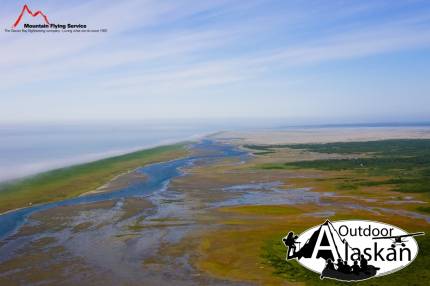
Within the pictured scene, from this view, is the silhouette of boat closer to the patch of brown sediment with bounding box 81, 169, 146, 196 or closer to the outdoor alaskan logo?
the outdoor alaskan logo

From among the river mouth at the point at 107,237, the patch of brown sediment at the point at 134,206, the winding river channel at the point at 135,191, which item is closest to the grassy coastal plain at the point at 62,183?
the winding river channel at the point at 135,191

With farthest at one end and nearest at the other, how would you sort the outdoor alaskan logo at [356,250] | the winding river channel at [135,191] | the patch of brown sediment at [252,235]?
the winding river channel at [135,191] < the patch of brown sediment at [252,235] < the outdoor alaskan logo at [356,250]

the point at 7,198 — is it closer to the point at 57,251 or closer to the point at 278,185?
the point at 57,251

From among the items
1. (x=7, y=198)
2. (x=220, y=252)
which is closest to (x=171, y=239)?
(x=220, y=252)

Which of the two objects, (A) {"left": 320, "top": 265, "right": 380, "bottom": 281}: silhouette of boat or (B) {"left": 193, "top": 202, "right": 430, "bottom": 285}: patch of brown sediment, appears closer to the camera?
(A) {"left": 320, "top": 265, "right": 380, "bottom": 281}: silhouette of boat

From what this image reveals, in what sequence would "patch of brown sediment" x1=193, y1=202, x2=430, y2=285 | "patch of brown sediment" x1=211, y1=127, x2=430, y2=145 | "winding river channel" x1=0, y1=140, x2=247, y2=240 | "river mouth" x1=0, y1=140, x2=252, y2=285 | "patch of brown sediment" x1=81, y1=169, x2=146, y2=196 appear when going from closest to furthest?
"patch of brown sediment" x1=193, y1=202, x2=430, y2=285
"river mouth" x1=0, y1=140, x2=252, y2=285
"winding river channel" x1=0, y1=140, x2=247, y2=240
"patch of brown sediment" x1=81, y1=169, x2=146, y2=196
"patch of brown sediment" x1=211, y1=127, x2=430, y2=145

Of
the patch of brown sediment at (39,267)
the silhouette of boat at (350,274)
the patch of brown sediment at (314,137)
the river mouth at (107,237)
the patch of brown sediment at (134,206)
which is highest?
the patch of brown sediment at (314,137)

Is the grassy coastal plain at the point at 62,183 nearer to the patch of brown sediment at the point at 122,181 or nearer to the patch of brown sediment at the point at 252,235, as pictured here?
the patch of brown sediment at the point at 122,181

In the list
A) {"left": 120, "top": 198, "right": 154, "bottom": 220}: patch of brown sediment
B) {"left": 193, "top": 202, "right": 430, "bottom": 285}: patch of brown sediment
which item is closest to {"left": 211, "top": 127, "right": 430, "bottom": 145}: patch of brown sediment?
{"left": 120, "top": 198, "right": 154, "bottom": 220}: patch of brown sediment

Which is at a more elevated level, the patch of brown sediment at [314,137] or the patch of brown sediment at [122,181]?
the patch of brown sediment at [314,137]
